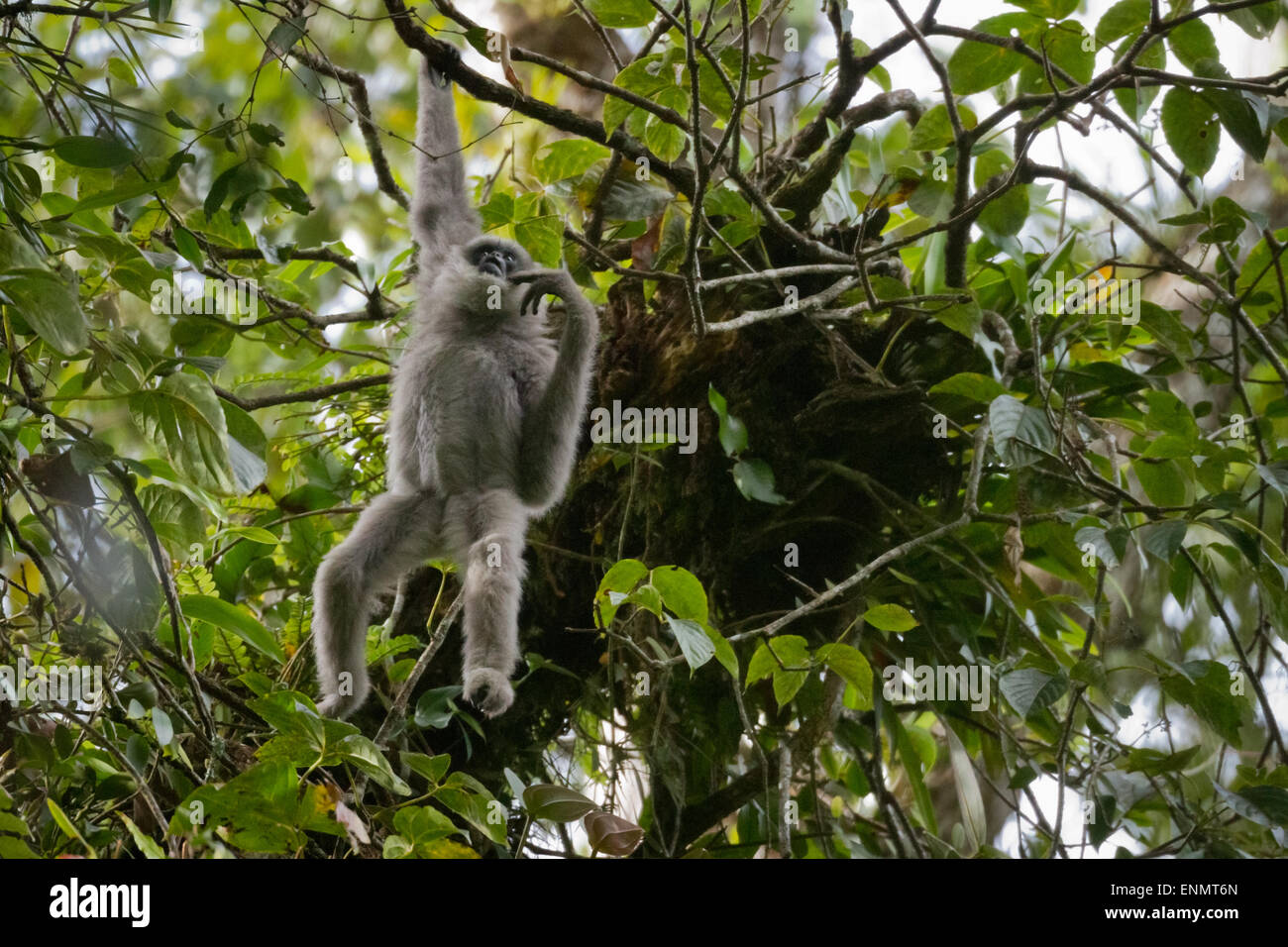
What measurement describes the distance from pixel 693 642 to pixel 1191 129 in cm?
216

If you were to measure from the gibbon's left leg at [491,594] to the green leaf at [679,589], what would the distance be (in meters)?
0.62

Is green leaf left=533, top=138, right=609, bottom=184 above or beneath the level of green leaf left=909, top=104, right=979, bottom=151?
above

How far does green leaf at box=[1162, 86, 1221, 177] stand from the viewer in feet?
10.1

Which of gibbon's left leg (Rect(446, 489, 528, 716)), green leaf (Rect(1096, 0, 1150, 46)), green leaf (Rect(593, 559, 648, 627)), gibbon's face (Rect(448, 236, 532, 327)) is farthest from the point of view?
gibbon's face (Rect(448, 236, 532, 327))

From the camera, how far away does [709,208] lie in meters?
3.42

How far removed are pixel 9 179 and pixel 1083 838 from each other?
3443 mm

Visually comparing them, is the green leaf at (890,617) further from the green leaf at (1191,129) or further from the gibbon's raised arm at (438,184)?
the gibbon's raised arm at (438,184)

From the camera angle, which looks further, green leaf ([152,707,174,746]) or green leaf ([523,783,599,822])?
green leaf ([523,783,599,822])

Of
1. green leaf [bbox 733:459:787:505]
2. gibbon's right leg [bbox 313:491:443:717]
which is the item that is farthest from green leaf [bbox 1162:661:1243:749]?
gibbon's right leg [bbox 313:491:443:717]

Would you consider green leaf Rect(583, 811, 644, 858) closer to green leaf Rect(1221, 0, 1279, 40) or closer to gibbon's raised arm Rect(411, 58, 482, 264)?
gibbon's raised arm Rect(411, 58, 482, 264)

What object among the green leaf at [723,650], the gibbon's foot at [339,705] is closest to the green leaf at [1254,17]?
the green leaf at [723,650]

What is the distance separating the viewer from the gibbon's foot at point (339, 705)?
10.2 feet

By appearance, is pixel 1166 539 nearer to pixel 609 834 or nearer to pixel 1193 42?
pixel 1193 42

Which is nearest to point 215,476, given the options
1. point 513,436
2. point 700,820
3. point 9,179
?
point 9,179
